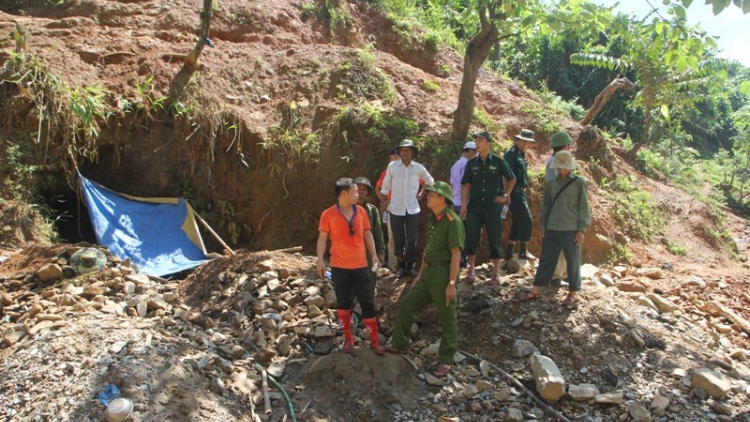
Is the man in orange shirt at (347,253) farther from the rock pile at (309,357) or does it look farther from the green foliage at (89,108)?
the green foliage at (89,108)

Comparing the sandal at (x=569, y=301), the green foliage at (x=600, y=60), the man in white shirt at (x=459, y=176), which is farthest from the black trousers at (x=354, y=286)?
the green foliage at (x=600, y=60)

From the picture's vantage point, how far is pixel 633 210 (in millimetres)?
8039

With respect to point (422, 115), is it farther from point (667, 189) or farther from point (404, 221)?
point (667, 189)

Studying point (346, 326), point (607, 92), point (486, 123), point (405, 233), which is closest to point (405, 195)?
point (405, 233)

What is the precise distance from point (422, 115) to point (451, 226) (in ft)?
15.0

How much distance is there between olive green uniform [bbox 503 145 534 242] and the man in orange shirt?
201 centimetres

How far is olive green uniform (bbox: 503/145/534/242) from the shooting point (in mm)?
5547

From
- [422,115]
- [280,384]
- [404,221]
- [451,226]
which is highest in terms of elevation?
[422,115]

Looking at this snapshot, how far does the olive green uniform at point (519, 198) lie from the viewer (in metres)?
5.55

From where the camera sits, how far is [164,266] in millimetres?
6137

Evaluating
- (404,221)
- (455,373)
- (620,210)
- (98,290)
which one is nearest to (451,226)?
(455,373)

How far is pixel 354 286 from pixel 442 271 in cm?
75

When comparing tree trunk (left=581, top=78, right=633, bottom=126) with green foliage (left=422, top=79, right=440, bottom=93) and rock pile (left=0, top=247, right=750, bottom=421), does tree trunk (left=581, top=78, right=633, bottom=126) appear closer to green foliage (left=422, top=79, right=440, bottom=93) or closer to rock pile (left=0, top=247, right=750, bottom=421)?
green foliage (left=422, top=79, right=440, bottom=93)

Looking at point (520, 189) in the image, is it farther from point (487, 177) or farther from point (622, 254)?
point (622, 254)
